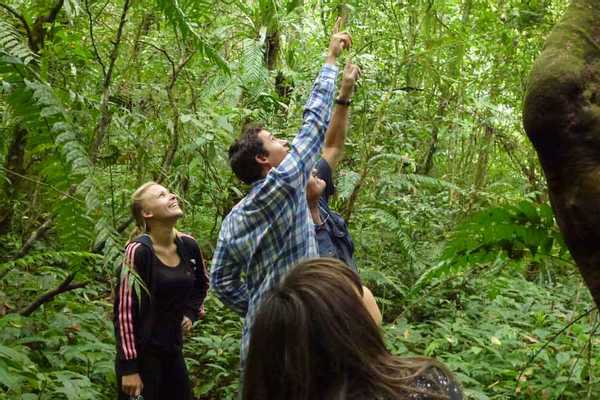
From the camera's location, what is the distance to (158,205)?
429 centimetres

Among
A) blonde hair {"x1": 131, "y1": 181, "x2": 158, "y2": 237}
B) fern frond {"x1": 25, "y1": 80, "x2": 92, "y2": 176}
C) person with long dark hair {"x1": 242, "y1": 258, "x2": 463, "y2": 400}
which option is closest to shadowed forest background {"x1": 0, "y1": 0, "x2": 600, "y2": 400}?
fern frond {"x1": 25, "y1": 80, "x2": 92, "y2": 176}

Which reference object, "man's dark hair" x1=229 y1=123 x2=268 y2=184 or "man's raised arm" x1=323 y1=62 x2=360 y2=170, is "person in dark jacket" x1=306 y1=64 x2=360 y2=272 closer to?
"man's raised arm" x1=323 y1=62 x2=360 y2=170

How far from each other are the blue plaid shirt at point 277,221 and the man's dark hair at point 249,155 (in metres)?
0.11

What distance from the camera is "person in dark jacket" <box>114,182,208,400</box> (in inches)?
158

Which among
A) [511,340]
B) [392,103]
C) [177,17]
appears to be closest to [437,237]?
[392,103]

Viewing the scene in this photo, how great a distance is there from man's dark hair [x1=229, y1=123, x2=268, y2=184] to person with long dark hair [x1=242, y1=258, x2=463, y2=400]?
162 cm

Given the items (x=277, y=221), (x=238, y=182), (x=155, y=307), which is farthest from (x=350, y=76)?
(x=238, y=182)

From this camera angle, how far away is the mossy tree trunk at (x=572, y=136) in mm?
2598

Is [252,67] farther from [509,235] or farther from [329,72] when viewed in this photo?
[509,235]

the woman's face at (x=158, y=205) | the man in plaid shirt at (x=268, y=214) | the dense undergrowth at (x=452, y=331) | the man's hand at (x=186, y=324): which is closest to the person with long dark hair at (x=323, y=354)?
the man in plaid shirt at (x=268, y=214)

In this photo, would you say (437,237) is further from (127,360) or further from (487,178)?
(127,360)

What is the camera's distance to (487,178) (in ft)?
36.2

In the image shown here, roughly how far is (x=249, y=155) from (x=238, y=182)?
3.75 m

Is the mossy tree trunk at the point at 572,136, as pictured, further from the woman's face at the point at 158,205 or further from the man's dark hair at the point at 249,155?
the woman's face at the point at 158,205
